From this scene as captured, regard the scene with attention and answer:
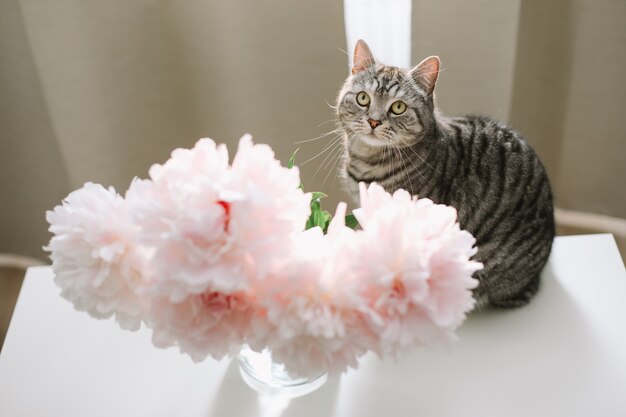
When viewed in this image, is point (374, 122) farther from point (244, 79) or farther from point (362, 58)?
point (244, 79)

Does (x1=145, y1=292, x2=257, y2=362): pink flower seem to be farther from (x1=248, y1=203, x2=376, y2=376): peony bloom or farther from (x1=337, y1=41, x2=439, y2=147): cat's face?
(x1=337, y1=41, x2=439, y2=147): cat's face

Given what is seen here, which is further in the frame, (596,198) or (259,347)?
(596,198)

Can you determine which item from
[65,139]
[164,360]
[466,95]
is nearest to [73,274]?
[164,360]

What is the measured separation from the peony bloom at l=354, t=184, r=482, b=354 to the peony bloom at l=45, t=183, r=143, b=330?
0.20 m

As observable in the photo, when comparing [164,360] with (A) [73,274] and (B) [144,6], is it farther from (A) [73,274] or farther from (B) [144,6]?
(B) [144,6]

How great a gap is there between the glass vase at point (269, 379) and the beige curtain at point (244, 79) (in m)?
0.65

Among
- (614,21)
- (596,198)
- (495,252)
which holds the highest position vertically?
(614,21)

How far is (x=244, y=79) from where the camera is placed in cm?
129

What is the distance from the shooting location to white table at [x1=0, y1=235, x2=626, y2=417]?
30.1 inches

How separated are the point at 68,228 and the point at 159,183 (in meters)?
0.10

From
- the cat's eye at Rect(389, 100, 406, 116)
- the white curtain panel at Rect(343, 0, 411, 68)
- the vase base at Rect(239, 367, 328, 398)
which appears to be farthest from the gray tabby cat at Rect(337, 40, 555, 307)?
the white curtain panel at Rect(343, 0, 411, 68)

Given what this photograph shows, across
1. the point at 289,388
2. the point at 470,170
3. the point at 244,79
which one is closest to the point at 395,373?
the point at 289,388

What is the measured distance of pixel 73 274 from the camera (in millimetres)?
555

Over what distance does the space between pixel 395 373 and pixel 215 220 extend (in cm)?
41
